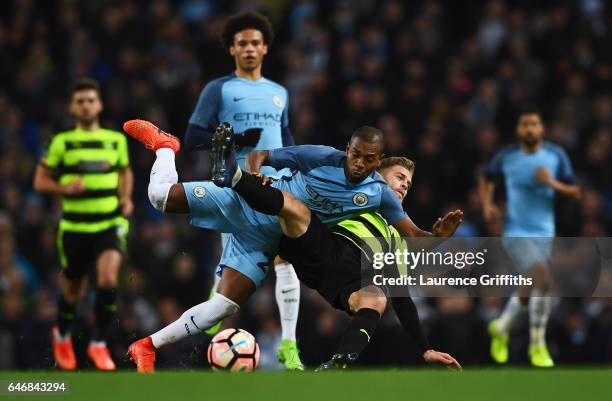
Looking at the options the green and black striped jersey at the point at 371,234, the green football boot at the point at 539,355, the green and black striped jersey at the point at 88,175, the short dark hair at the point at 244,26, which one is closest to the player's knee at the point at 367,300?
the green and black striped jersey at the point at 371,234

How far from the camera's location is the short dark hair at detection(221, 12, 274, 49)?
952 centimetres

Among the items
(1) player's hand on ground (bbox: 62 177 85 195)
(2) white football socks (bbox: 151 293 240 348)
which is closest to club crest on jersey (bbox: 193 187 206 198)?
(2) white football socks (bbox: 151 293 240 348)

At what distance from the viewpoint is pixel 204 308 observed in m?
8.12

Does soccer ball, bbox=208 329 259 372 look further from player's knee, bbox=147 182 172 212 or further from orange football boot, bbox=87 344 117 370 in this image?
orange football boot, bbox=87 344 117 370

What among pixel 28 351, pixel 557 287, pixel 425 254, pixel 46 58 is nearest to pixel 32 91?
pixel 46 58

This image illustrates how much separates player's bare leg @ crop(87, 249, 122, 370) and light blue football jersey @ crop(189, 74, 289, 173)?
1633 millimetres

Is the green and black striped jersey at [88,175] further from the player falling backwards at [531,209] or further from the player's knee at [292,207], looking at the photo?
the player falling backwards at [531,209]

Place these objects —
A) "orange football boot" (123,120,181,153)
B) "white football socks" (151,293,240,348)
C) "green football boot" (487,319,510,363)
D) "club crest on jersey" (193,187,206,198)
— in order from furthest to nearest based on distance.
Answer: "green football boot" (487,319,510,363)
"orange football boot" (123,120,181,153)
"white football socks" (151,293,240,348)
"club crest on jersey" (193,187,206,198)

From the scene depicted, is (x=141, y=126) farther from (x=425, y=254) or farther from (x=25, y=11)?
(x=25, y=11)

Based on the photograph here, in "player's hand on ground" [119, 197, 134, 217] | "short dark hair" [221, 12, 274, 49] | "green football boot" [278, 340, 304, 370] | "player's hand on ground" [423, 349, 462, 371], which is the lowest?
"green football boot" [278, 340, 304, 370]

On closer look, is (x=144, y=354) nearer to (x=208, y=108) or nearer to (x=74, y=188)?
(x=208, y=108)

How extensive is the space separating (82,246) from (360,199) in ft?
10.1

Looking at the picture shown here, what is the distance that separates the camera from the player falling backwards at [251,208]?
8.00 meters

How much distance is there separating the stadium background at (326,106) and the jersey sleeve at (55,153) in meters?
1.82
